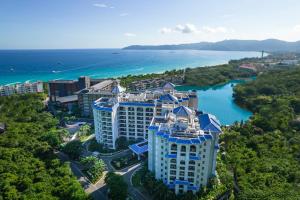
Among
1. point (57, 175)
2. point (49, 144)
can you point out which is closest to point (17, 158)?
point (49, 144)

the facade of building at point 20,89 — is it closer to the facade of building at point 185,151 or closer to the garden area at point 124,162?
the garden area at point 124,162

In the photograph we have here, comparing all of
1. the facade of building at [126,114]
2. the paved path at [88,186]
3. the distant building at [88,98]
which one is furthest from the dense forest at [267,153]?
the distant building at [88,98]

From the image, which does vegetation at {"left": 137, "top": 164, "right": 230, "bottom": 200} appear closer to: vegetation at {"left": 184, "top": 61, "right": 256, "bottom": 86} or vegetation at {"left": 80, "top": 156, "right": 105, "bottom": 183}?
vegetation at {"left": 80, "top": 156, "right": 105, "bottom": 183}

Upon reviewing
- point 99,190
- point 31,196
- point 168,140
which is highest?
point 168,140

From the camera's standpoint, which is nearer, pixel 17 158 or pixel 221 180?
pixel 221 180

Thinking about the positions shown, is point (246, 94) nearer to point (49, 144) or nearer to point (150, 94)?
point (150, 94)

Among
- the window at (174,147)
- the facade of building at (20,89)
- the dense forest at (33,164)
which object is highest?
the window at (174,147)

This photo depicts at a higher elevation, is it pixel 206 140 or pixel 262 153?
pixel 206 140

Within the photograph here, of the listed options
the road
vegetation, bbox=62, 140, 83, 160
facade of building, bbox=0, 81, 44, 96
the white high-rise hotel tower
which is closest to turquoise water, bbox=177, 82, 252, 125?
the white high-rise hotel tower
